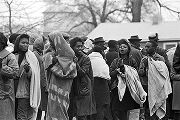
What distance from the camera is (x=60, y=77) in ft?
24.3

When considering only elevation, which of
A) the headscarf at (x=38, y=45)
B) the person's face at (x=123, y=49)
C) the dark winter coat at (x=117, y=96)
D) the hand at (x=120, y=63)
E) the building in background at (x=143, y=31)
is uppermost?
the headscarf at (x=38, y=45)

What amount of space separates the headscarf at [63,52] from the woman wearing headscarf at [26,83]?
0.52 metres

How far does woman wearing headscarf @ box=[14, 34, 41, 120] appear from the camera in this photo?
7.39 m

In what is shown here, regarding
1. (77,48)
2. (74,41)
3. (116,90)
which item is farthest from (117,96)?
(74,41)

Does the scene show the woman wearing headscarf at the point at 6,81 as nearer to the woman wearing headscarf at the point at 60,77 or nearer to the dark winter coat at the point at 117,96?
the woman wearing headscarf at the point at 60,77

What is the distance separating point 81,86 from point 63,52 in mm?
717

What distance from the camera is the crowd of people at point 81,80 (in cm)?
739

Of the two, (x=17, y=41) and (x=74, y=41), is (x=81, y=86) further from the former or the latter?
(x=17, y=41)

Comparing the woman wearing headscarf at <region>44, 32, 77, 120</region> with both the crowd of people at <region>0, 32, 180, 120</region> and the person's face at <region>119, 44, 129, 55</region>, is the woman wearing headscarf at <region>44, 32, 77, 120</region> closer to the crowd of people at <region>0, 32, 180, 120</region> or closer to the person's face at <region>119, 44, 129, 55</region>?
the crowd of people at <region>0, 32, 180, 120</region>

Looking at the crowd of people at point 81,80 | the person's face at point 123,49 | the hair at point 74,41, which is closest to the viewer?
the crowd of people at point 81,80

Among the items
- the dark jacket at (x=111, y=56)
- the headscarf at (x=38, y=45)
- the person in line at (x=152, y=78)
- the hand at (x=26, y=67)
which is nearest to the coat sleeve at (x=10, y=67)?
the hand at (x=26, y=67)

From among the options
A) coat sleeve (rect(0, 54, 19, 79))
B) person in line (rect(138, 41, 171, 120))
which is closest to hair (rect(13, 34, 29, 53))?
coat sleeve (rect(0, 54, 19, 79))

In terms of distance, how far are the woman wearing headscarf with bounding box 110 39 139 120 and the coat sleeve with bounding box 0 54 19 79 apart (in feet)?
7.61

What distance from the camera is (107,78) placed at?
28.0ft
